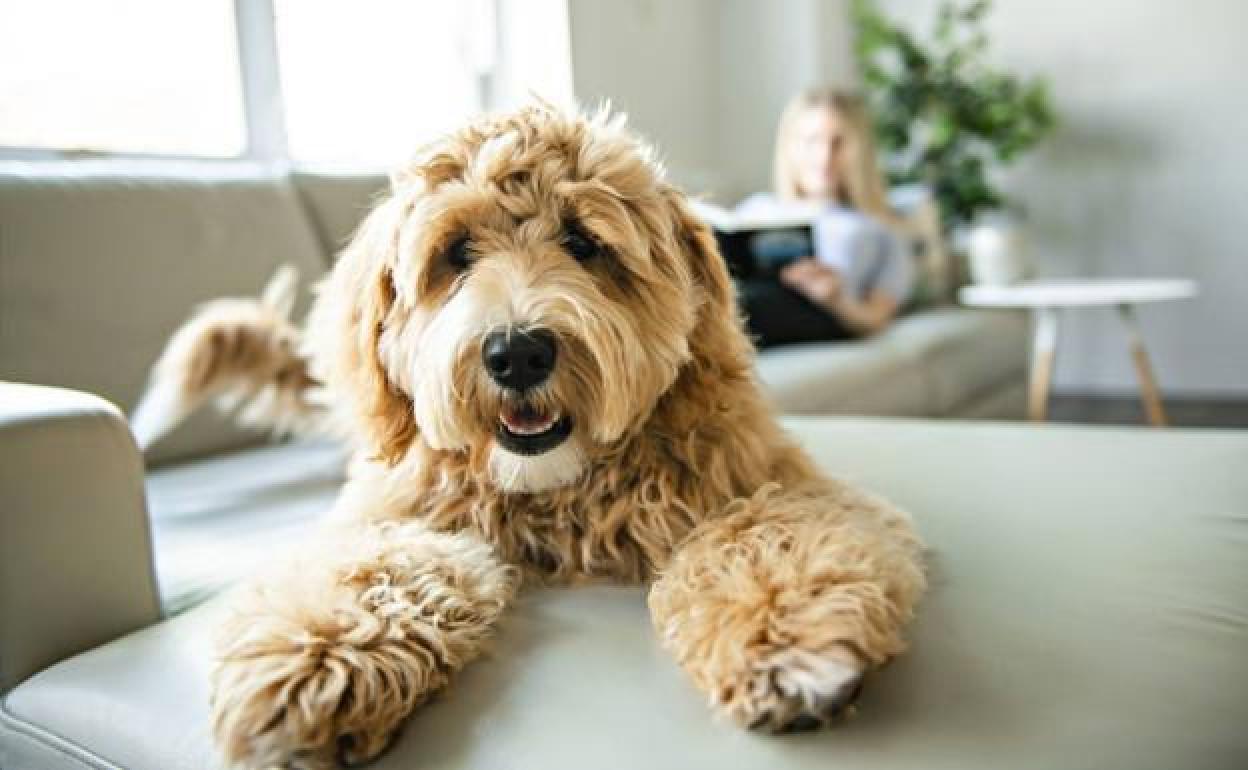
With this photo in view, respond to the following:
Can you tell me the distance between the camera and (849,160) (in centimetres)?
433

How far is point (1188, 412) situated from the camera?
545cm

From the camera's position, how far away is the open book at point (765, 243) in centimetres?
367

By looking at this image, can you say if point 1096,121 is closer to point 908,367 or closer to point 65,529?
point 908,367

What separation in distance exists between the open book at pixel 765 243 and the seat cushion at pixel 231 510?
67.6 inches

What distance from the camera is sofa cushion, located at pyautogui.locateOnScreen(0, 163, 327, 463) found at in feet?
7.09

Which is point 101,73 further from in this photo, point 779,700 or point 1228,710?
point 1228,710

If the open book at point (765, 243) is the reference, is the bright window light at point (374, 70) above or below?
above

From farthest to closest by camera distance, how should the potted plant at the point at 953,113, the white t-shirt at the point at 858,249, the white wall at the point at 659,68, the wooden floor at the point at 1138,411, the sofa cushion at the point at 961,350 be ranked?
the potted plant at the point at 953,113
the wooden floor at the point at 1138,411
the white wall at the point at 659,68
the white t-shirt at the point at 858,249
the sofa cushion at the point at 961,350

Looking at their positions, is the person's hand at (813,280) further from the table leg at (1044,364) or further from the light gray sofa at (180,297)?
the table leg at (1044,364)

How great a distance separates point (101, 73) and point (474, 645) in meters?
2.82

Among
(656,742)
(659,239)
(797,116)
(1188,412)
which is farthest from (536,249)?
(1188,412)

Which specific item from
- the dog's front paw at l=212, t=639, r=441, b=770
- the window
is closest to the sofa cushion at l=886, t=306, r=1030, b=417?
the window

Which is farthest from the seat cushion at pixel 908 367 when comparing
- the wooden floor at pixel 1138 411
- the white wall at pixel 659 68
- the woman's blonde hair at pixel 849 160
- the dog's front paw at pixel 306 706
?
the dog's front paw at pixel 306 706

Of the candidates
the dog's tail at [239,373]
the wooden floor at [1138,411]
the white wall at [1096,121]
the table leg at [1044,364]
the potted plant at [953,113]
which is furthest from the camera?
the white wall at [1096,121]
